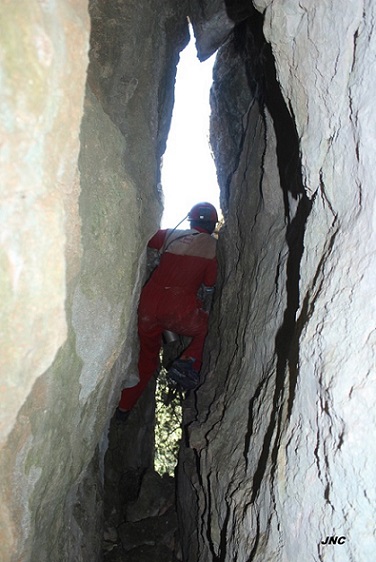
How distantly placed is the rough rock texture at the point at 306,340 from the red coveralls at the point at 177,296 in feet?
3.74

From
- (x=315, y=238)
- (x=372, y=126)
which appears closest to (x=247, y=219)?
(x=315, y=238)

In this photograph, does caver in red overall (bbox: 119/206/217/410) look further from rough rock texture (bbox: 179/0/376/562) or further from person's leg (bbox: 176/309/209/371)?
rough rock texture (bbox: 179/0/376/562)

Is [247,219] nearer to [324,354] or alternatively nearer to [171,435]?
[324,354]

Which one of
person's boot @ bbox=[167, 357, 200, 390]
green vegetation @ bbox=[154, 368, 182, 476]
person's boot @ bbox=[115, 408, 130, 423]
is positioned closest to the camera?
person's boot @ bbox=[167, 357, 200, 390]

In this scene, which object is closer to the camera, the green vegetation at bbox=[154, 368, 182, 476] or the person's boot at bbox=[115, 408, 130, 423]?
the person's boot at bbox=[115, 408, 130, 423]

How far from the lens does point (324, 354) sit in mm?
1381

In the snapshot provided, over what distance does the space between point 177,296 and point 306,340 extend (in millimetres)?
2961

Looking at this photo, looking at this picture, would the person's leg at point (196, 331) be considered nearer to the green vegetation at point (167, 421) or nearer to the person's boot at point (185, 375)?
the person's boot at point (185, 375)

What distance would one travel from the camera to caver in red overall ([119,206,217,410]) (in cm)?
442

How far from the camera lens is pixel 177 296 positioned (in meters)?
4.43

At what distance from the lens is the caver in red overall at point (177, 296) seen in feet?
14.5

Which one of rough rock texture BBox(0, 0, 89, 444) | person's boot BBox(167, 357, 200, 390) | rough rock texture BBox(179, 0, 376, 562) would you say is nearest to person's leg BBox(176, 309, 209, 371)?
person's boot BBox(167, 357, 200, 390)

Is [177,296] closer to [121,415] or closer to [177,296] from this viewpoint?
[177,296]

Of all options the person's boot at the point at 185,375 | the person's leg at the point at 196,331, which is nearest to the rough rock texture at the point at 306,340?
the person's boot at the point at 185,375
